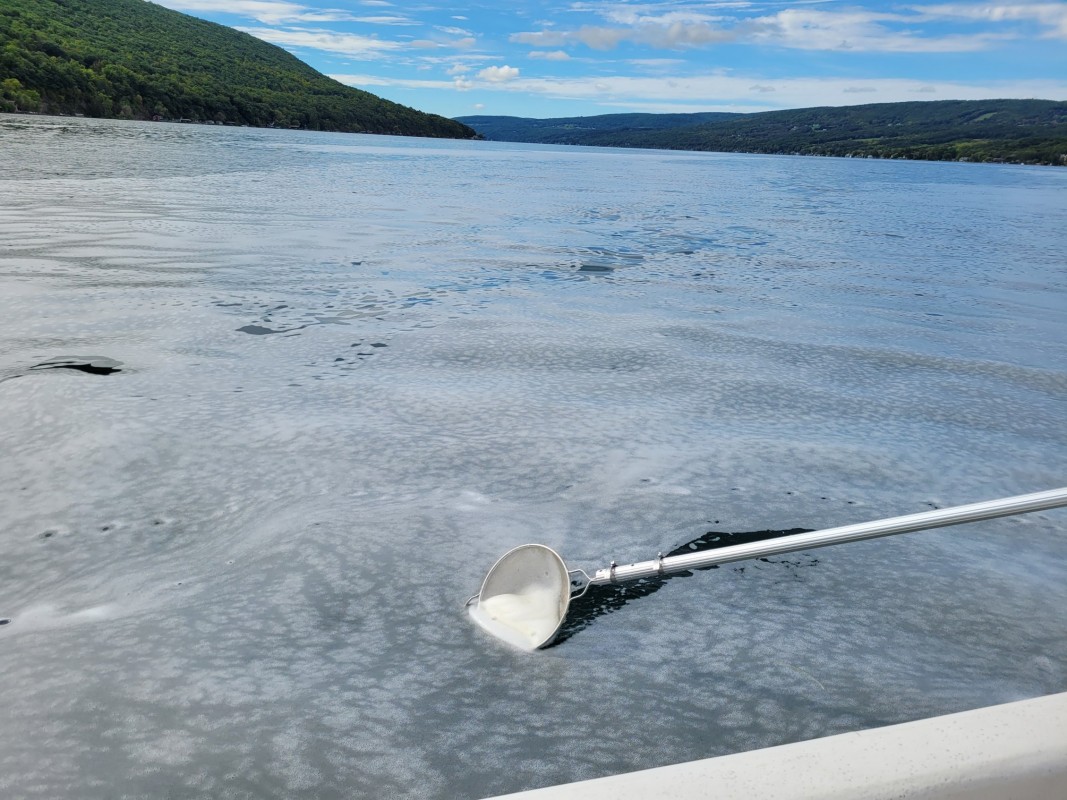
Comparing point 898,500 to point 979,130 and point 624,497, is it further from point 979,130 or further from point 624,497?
point 979,130

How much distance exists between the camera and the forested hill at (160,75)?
7900cm

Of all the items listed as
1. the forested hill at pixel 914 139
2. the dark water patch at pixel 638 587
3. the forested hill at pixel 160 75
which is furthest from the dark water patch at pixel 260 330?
the forested hill at pixel 914 139

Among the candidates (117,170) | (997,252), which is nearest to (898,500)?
(997,252)

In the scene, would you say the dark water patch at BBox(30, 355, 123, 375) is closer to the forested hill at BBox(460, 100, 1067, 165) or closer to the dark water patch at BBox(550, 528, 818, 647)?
the dark water patch at BBox(550, 528, 818, 647)

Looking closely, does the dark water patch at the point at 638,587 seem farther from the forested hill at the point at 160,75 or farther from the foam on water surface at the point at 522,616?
the forested hill at the point at 160,75

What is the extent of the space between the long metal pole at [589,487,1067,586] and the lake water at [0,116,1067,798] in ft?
1.06

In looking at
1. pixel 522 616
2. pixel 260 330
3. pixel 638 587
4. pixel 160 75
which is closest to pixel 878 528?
pixel 638 587

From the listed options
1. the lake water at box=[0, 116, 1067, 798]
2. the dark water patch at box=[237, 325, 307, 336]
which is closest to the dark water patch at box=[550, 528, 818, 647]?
the lake water at box=[0, 116, 1067, 798]

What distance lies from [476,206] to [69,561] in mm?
16238

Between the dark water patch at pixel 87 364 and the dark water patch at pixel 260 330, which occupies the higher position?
the dark water patch at pixel 87 364

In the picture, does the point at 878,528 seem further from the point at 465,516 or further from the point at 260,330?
the point at 260,330

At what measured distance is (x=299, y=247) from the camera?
1095 centimetres

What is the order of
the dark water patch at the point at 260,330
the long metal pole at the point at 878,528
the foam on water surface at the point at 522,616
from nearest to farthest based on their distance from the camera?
the long metal pole at the point at 878,528 < the foam on water surface at the point at 522,616 < the dark water patch at the point at 260,330

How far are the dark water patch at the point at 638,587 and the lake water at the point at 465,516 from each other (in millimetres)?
40
